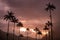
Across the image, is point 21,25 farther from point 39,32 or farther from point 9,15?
point 9,15

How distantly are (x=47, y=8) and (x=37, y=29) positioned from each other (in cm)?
8173

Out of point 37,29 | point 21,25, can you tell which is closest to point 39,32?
point 37,29

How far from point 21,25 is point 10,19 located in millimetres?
44178

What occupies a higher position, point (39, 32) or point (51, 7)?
point (51, 7)

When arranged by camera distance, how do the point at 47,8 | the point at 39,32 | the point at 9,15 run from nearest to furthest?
the point at 47,8 < the point at 9,15 < the point at 39,32

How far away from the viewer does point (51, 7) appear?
117 m

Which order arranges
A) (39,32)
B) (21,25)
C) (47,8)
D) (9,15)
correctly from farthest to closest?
(39,32) < (21,25) < (9,15) < (47,8)

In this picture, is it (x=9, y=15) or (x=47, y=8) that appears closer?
(x=47, y=8)

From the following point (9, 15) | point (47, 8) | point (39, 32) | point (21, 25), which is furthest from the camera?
point (39, 32)

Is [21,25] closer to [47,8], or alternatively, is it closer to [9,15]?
[9,15]

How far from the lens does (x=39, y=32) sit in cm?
19600

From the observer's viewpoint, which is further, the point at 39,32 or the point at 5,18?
the point at 39,32

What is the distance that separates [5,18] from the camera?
12619 cm

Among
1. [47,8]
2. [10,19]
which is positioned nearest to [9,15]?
[10,19]
